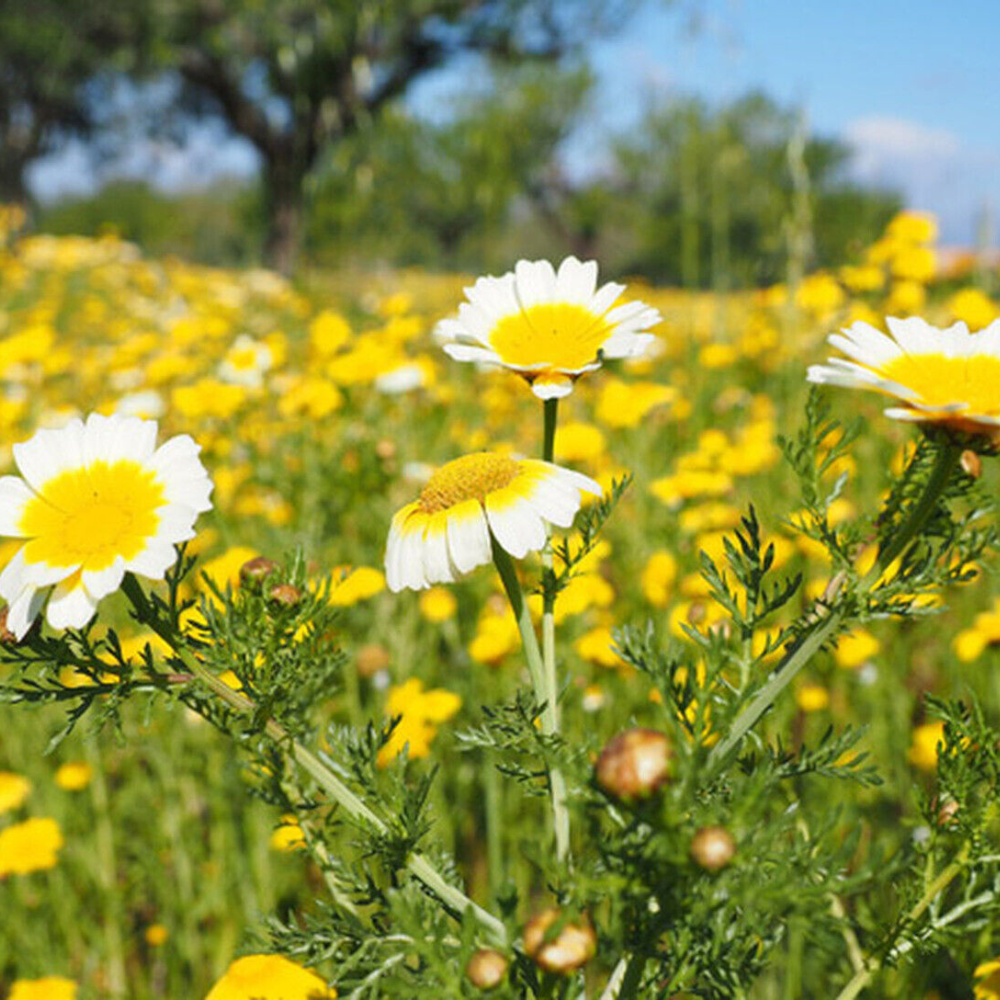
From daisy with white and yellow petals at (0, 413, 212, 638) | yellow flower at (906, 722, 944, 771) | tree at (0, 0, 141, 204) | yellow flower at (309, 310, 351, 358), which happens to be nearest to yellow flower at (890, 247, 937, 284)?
yellow flower at (309, 310, 351, 358)

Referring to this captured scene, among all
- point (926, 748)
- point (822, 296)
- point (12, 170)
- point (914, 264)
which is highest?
point (914, 264)

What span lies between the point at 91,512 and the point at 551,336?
1.43 ft

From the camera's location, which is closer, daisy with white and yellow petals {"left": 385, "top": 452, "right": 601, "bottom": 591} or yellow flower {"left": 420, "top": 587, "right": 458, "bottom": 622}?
daisy with white and yellow petals {"left": 385, "top": 452, "right": 601, "bottom": 591}

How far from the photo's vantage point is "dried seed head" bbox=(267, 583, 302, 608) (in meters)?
0.85

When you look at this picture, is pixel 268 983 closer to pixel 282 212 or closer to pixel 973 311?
pixel 973 311

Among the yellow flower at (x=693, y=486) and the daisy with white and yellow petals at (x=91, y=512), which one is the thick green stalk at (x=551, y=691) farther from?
the yellow flower at (x=693, y=486)

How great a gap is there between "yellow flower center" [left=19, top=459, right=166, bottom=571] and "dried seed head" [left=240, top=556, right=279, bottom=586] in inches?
4.4

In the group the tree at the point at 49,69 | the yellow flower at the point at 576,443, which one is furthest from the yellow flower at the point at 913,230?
the tree at the point at 49,69

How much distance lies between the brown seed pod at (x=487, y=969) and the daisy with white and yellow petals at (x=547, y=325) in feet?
1.38

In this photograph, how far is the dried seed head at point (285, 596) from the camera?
0.85 m

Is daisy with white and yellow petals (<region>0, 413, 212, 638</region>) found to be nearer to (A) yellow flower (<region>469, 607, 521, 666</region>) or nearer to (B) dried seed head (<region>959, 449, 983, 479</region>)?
(B) dried seed head (<region>959, 449, 983, 479</region>)

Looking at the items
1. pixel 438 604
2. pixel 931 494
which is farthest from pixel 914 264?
pixel 931 494

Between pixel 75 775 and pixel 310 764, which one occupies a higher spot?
pixel 310 764

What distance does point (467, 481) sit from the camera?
80 cm
